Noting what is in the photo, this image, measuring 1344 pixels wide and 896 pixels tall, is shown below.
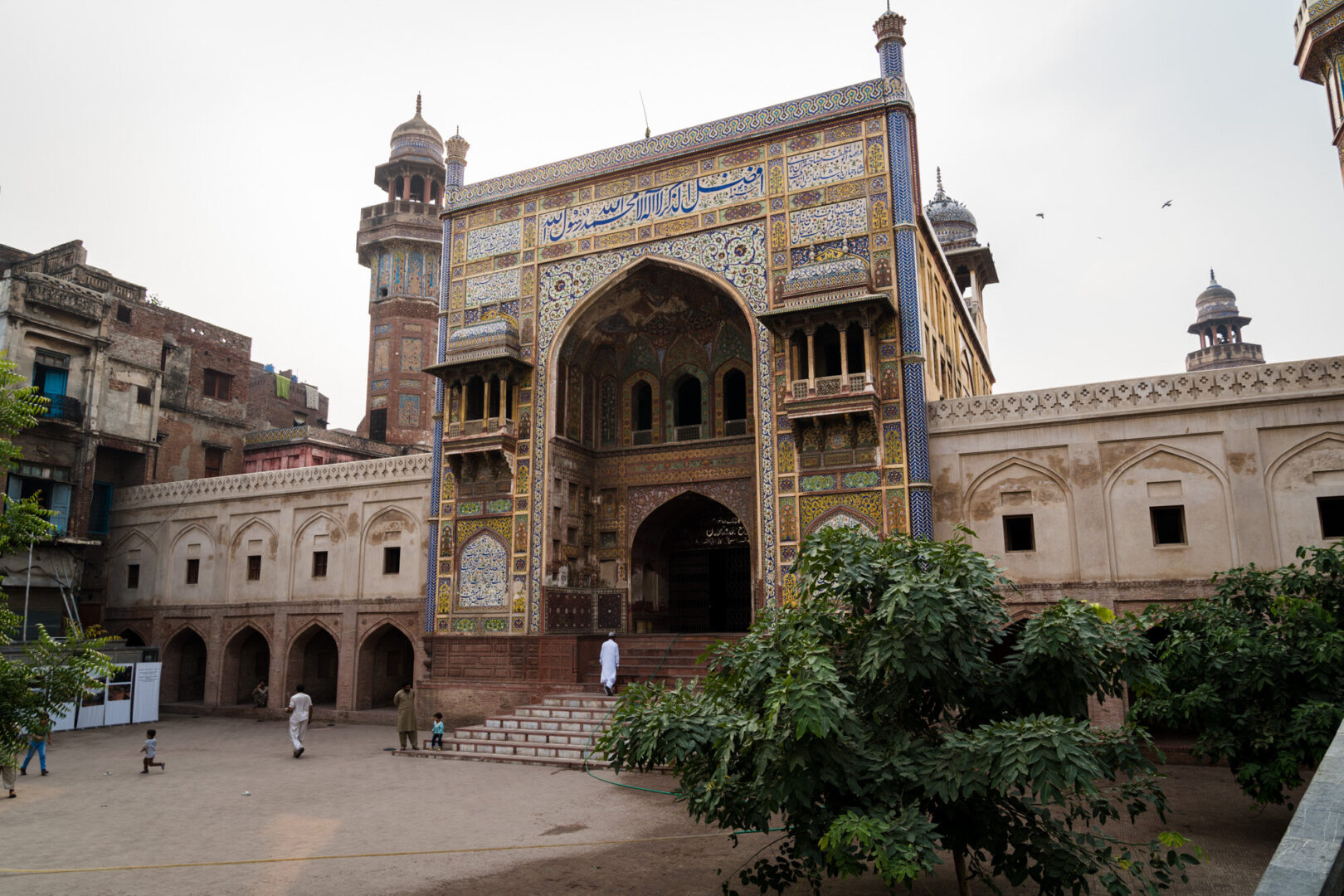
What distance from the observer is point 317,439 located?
30.5 meters

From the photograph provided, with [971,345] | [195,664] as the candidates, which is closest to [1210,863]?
[971,345]

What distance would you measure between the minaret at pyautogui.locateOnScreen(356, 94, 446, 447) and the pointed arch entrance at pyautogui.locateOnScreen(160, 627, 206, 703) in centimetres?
925

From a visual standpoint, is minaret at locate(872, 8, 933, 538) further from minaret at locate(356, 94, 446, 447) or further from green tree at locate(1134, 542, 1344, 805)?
minaret at locate(356, 94, 446, 447)

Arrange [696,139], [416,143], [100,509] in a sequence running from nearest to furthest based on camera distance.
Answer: [696,139] → [100,509] → [416,143]

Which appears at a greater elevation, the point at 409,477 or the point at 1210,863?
the point at 409,477

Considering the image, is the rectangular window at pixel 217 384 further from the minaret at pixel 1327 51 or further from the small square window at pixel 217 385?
the minaret at pixel 1327 51

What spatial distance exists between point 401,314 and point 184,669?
13284 mm

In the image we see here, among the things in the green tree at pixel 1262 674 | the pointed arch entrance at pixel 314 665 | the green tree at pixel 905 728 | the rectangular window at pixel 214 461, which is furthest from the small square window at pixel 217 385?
the green tree at pixel 1262 674

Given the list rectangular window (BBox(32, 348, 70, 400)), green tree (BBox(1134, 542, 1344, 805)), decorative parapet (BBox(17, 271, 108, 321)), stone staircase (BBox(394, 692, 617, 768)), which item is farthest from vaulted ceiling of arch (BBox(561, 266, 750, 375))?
rectangular window (BBox(32, 348, 70, 400))

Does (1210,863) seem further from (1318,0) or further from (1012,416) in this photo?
(1318,0)

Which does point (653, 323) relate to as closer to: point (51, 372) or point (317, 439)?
point (317, 439)

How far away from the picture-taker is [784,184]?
675 inches

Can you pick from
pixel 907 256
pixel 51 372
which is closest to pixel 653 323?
pixel 907 256

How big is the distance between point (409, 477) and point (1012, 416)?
1275cm
